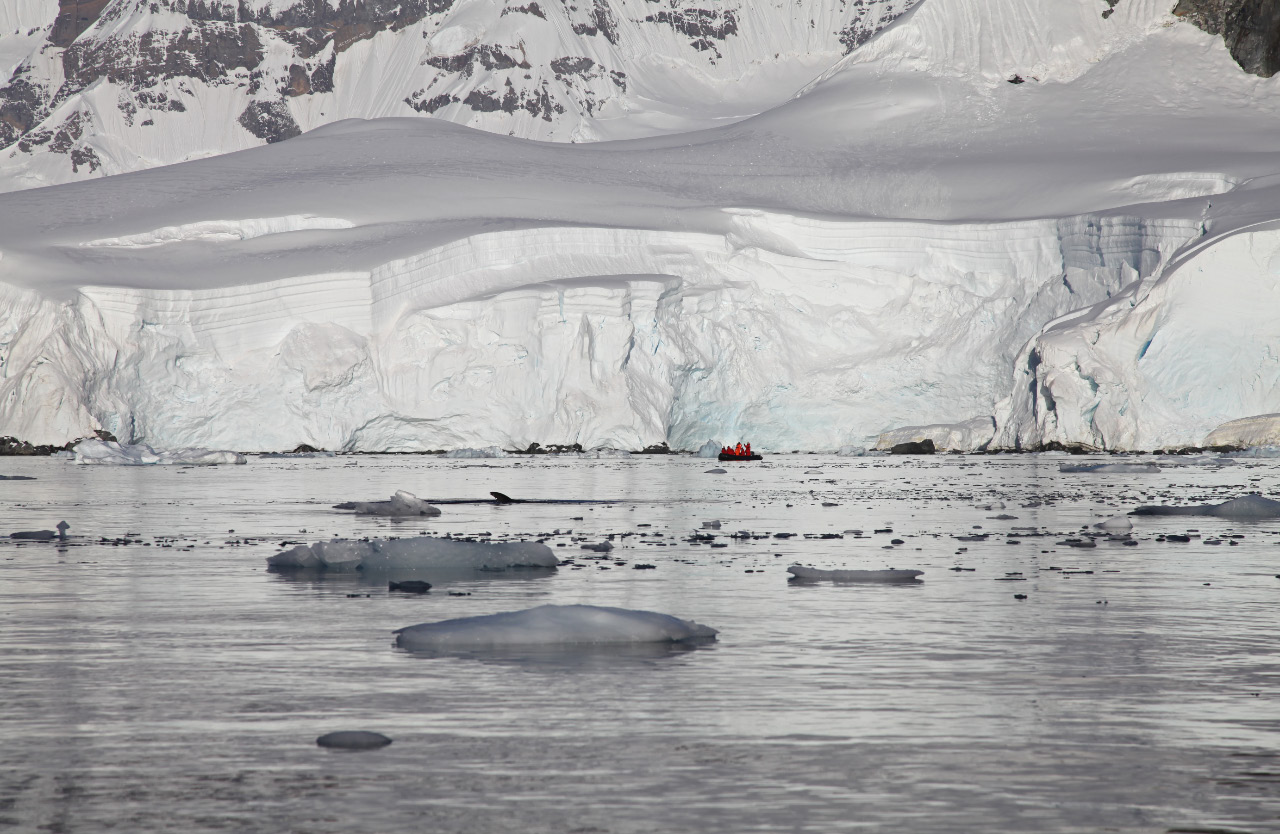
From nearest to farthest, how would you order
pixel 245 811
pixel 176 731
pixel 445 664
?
pixel 245 811, pixel 176 731, pixel 445 664

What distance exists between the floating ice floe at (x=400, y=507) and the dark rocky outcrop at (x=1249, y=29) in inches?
2185

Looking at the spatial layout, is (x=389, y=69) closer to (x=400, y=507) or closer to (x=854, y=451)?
(x=854, y=451)

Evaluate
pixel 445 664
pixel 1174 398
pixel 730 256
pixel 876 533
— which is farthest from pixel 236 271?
pixel 445 664

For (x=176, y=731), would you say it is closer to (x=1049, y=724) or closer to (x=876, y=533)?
(x=1049, y=724)

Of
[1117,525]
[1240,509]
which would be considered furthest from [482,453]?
[1117,525]

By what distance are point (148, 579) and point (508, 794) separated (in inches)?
270

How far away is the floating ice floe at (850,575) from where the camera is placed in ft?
33.1

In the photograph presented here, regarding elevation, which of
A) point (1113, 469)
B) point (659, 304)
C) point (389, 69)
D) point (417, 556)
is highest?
point (389, 69)

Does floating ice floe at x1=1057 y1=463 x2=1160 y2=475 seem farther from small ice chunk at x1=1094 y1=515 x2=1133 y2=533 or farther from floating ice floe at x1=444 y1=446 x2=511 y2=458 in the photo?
floating ice floe at x1=444 y1=446 x2=511 y2=458

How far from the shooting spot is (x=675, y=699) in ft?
18.5

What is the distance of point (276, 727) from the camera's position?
507cm

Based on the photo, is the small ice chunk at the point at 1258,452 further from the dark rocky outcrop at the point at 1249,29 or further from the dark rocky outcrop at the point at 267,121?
the dark rocky outcrop at the point at 267,121

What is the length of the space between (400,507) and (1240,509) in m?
9.31

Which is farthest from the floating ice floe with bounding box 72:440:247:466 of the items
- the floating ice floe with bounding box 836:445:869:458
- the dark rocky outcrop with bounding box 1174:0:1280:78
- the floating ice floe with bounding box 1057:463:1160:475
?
the dark rocky outcrop with bounding box 1174:0:1280:78
